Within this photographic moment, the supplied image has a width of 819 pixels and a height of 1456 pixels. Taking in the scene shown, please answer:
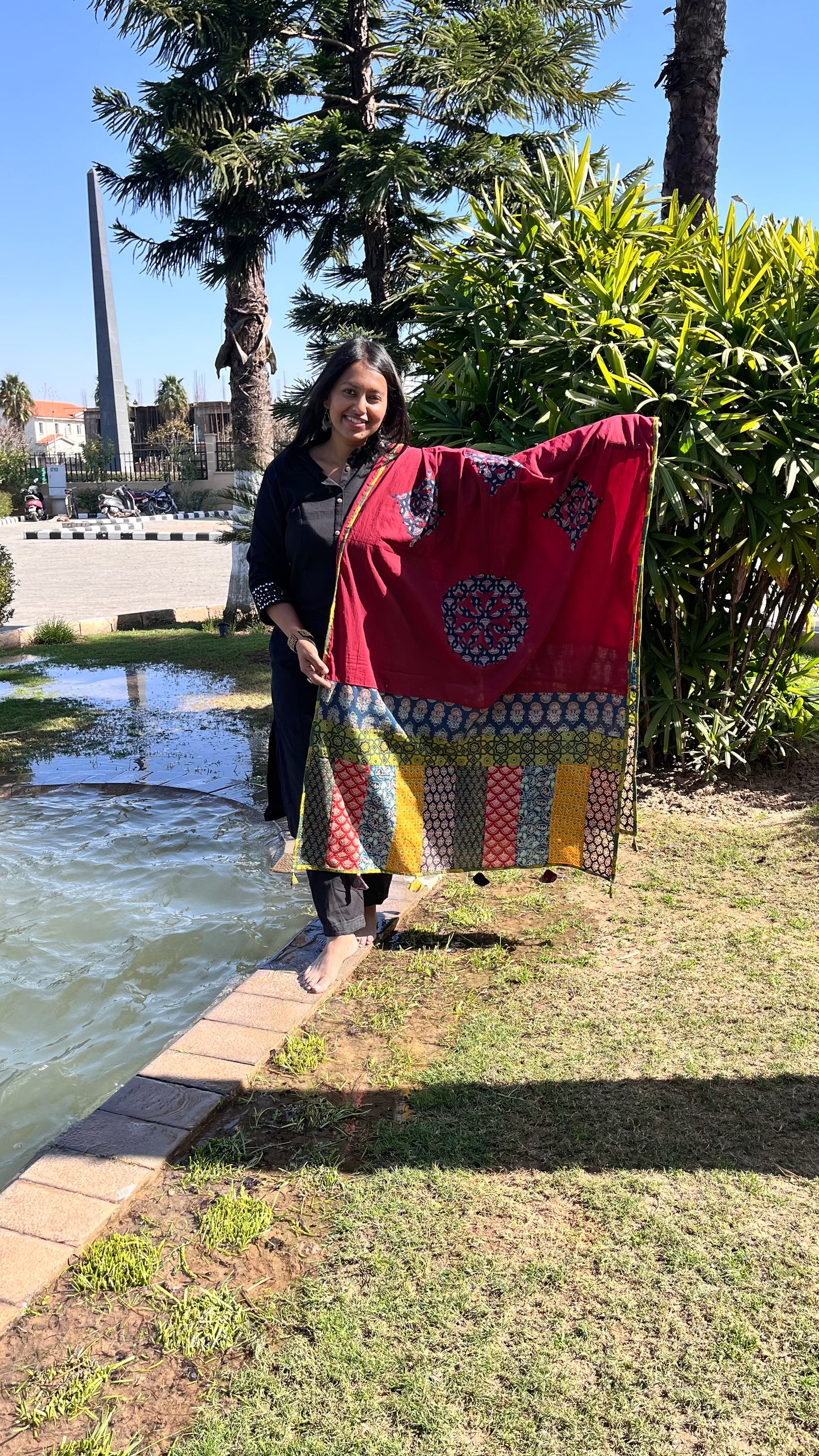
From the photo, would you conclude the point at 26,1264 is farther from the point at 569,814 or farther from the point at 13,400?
the point at 13,400

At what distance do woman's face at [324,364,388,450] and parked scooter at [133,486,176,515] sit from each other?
33201mm

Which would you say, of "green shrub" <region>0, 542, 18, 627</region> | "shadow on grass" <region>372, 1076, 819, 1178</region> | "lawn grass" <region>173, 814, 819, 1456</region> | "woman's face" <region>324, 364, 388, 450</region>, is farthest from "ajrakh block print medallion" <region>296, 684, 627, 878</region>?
"green shrub" <region>0, 542, 18, 627</region>

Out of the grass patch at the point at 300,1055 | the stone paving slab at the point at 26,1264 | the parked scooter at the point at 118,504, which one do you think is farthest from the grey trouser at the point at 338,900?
the parked scooter at the point at 118,504

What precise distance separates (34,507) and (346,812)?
1360 inches

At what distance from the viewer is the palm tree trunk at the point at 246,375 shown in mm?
10750

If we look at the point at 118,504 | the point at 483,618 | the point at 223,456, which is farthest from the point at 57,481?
the point at 483,618

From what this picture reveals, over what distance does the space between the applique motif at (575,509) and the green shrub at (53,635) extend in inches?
312

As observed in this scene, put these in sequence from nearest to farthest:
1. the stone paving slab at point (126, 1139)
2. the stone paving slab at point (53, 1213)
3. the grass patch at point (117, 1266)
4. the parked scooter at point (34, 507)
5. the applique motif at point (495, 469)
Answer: the grass patch at point (117, 1266)
the stone paving slab at point (53, 1213)
the stone paving slab at point (126, 1139)
the applique motif at point (495, 469)
the parked scooter at point (34, 507)

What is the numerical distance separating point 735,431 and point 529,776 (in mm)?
1848

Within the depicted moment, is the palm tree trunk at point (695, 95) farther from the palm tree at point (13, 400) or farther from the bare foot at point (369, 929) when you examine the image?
the palm tree at point (13, 400)

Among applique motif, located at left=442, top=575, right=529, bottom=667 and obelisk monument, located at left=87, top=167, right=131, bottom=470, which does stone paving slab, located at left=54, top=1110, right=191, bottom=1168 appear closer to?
applique motif, located at left=442, top=575, right=529, bottom=667

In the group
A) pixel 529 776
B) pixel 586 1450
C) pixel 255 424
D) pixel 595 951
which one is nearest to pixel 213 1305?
pixel 586 1450

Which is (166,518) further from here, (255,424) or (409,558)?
(409,558)

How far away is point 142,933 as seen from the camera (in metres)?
3.78
